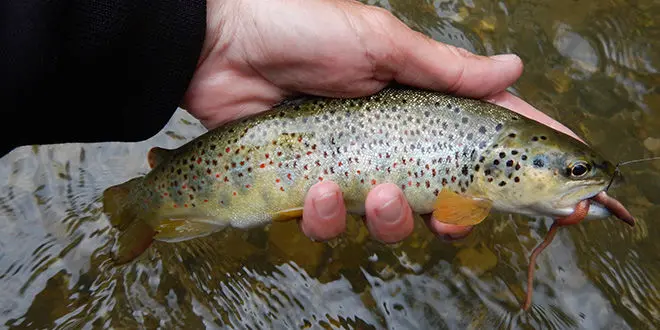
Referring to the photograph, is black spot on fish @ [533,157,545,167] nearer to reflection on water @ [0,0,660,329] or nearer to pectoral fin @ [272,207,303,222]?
pectoral fin @ [272,207,303,222]

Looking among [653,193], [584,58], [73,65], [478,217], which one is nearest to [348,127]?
[478,217]

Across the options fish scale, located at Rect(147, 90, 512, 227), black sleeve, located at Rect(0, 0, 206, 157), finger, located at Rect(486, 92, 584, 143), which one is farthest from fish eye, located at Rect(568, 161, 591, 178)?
black sleeve, located at Rect(0, 0, 206, 157)

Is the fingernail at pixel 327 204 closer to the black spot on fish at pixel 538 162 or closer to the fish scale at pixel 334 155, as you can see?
the fish scale at pixel 334 155

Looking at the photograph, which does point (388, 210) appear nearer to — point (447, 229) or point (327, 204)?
point (327, 204)

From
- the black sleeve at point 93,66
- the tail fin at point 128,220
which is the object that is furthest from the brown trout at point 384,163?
the black sleeve at point 93,66

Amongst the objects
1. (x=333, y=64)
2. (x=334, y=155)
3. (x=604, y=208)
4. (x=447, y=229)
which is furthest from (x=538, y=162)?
(x=333, y=64)

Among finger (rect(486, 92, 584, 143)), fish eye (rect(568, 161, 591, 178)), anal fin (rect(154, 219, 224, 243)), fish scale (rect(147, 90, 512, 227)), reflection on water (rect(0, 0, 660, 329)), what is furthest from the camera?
reflection on water (rect(0, 0, 660, 329))
